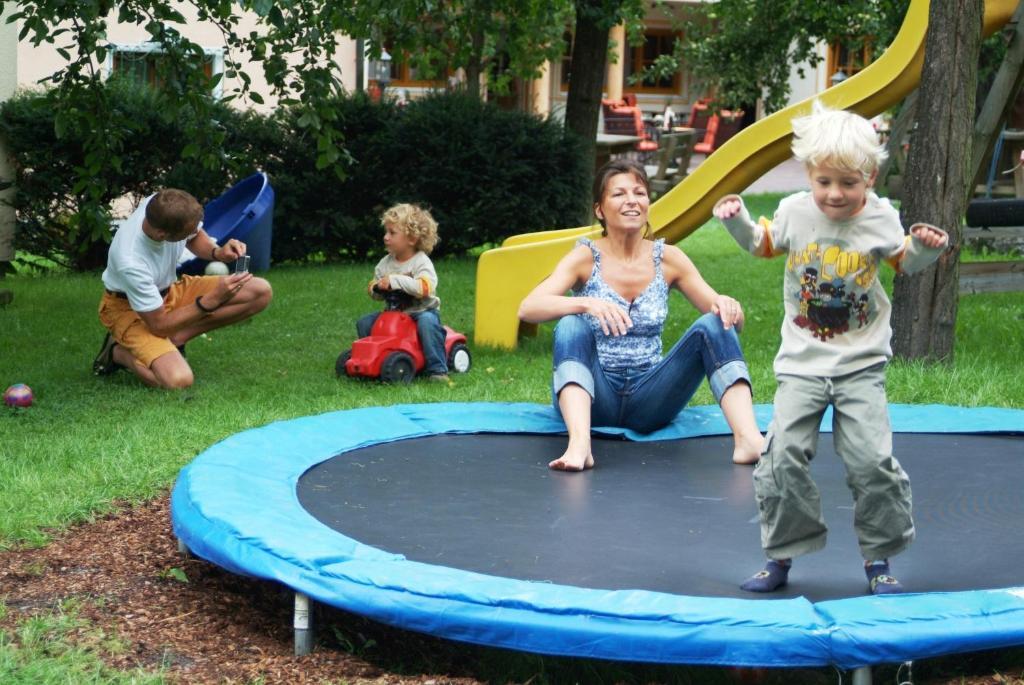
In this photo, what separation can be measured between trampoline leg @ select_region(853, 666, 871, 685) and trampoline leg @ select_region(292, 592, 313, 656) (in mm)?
1099

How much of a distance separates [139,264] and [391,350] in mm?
1074

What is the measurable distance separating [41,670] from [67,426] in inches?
90.2

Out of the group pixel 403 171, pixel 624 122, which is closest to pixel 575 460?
pixel 403 171

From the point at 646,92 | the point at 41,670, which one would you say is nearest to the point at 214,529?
the point at 41,670

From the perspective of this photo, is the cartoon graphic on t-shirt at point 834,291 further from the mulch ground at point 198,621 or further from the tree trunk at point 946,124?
the tree trunk at point 946,124

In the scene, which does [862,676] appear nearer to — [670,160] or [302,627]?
[302,627]

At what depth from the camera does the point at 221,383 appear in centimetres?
561

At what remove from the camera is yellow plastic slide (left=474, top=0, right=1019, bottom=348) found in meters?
6.31

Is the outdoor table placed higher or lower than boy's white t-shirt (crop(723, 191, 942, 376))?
lower

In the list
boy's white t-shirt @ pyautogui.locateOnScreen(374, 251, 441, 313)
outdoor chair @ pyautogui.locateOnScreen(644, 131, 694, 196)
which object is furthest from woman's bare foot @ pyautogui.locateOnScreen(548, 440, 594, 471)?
outdoor chair @ pyautogui.locateOnScreen(644, 131, 694, 196)

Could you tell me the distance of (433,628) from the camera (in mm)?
2559

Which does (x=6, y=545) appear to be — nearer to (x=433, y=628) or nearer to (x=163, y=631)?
(x=163, y=631)

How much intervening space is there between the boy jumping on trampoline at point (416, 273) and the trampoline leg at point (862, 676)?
3.22m

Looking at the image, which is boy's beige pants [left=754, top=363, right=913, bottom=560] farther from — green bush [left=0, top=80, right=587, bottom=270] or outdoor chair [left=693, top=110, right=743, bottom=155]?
outdoor chair [left=693, top=110, right=743, bottom=155]
